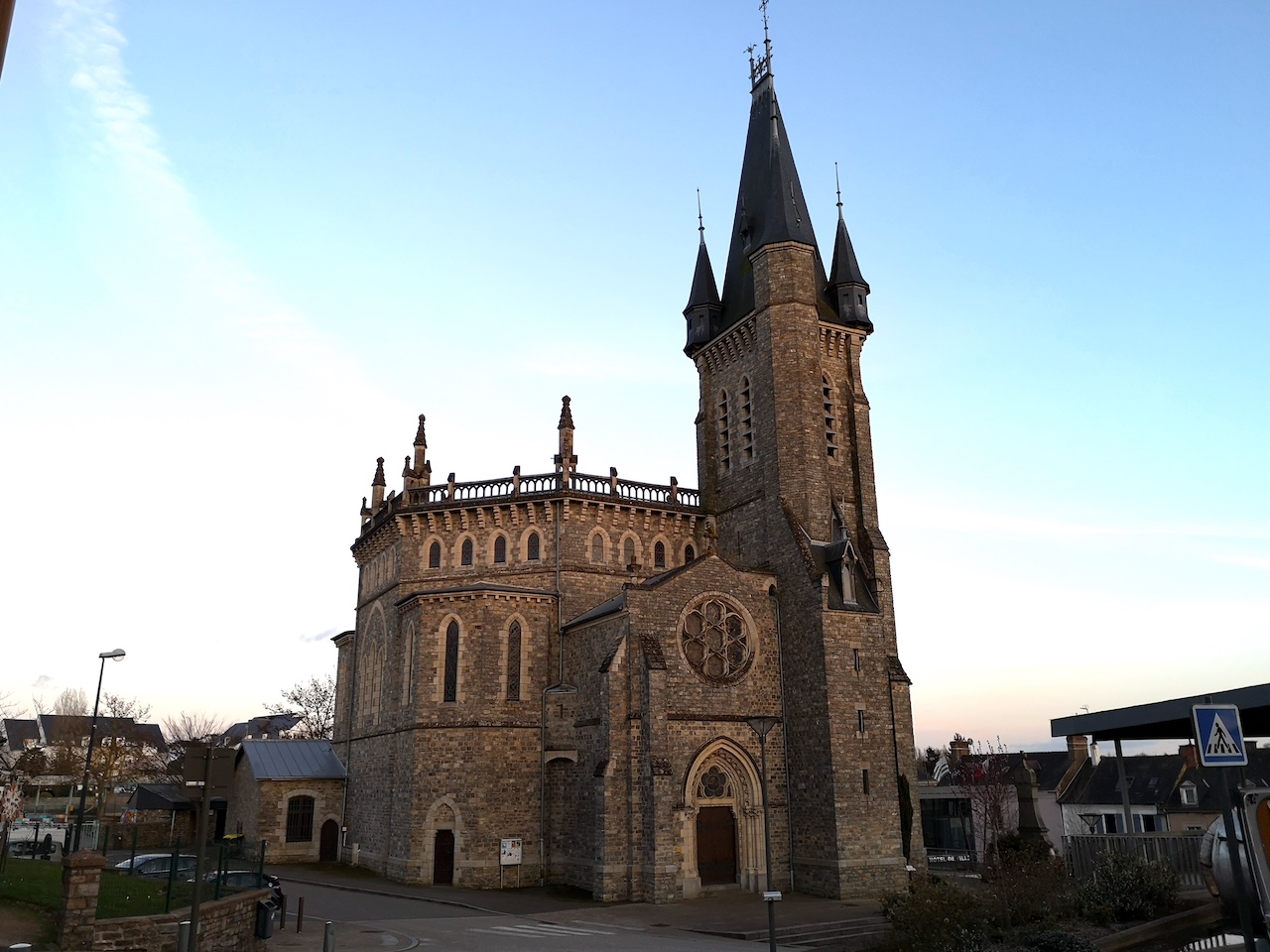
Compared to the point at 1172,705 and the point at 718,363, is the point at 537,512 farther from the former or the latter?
the point at 1172,705

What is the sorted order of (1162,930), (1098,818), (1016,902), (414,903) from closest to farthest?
(1162,930) < (1016,902) < (414,903) < (1098,818)

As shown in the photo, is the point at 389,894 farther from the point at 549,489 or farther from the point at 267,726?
the point at 267,726

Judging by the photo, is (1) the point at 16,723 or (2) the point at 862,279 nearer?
(2) the point at 862,279

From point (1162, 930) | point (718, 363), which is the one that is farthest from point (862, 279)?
point (1162, 930)

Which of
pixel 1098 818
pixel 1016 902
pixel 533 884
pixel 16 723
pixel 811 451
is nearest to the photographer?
pixel 1016 902

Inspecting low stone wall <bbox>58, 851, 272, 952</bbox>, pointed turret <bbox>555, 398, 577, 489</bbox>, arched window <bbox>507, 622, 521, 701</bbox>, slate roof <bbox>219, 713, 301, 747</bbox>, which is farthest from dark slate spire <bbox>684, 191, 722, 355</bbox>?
slate roof <bbox>219, 713, 301, 747</bbox>

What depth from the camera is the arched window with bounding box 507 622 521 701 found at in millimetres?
33500

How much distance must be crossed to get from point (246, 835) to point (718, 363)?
91.1 ft

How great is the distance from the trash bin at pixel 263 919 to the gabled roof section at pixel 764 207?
1073 inches

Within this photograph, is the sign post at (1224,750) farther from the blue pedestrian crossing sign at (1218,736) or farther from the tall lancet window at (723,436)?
the tall lancet window at (723,436)

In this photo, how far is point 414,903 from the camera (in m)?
27.3

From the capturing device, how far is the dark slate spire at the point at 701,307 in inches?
1580

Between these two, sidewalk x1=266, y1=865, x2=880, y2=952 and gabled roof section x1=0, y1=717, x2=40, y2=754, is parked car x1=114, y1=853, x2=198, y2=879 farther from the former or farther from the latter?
gabled roof section x1=0, y1=717, x2=40, y2=754

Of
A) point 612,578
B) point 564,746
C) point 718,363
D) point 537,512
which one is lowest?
point 564,746
